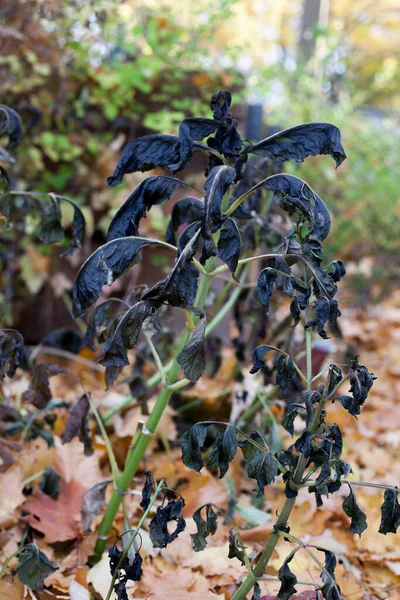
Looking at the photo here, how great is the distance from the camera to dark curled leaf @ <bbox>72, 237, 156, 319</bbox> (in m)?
1.10

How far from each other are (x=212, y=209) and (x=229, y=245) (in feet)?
0.25

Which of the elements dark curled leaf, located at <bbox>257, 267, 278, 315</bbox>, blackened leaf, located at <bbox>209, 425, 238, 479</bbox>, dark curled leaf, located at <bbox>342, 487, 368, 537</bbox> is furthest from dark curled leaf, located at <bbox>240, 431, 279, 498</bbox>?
dark curled leaf, located at <bbox>257, 267, 278, 315</bbox>

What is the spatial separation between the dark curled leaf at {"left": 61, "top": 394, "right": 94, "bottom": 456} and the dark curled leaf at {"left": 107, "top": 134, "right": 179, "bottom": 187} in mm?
563

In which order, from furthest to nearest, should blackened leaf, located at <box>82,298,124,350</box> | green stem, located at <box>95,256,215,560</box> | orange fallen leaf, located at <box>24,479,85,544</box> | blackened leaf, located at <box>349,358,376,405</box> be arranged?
orange fallen leaf, located at <box>24,479,85,544</box> → blackened leaf, located at <box>82,298,124,350</box> → green stem, located at <box>95,256,215,560</box> → blackened leaf, located at <box>349,358,376,405</box>

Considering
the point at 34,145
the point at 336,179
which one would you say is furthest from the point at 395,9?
the point at 34,145

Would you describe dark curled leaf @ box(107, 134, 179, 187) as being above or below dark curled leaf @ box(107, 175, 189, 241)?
A: above

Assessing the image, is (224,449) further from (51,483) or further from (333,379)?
(51,483)

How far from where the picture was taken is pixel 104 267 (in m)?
1.10

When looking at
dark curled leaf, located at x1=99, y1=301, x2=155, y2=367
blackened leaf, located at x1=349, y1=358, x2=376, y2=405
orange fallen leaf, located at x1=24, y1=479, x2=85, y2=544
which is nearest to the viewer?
blackened leaf, located at x1=349, y1=358, x2=376, y2=405

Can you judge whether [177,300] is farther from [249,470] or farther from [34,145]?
[34,145]

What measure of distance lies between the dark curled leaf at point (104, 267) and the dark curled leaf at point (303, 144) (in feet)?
0.96

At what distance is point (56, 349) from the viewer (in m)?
2.34

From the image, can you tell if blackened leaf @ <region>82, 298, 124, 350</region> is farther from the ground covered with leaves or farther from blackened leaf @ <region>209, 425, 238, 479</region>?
blackened leaf @ <region>209, 425, 238, 479</region>

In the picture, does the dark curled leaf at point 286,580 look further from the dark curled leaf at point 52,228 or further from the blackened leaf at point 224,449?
the dark curled leaf at point 52,228
